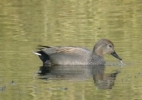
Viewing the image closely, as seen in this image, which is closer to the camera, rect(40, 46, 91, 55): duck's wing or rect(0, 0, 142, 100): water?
rect(0, 0, 142, 100): water

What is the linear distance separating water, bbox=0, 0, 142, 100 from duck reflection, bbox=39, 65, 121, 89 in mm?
118

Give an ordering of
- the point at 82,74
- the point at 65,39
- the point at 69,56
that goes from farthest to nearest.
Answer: the point at 65,39, the point at 69,56, the point at 82,74

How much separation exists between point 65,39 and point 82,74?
3.26 metres

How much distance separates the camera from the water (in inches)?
460

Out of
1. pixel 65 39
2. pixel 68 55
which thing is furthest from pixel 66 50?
pixel 65 39

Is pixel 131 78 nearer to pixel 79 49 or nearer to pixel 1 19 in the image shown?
pixel 79 49

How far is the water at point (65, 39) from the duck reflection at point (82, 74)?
12 centimetres

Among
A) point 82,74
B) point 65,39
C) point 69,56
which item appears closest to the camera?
point 82,74

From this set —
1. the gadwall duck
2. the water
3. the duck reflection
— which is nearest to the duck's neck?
the gadwall duck

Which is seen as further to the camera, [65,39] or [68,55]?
[65,39]

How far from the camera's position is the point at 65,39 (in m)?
16.6

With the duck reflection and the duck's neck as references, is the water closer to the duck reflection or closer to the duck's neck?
the duck reflection

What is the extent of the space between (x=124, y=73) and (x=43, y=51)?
2.13m

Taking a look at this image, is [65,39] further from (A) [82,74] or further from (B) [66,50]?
(A) [82,74]
